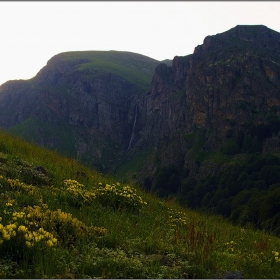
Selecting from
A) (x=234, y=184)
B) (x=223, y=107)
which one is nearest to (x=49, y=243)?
(x=234, y=184)

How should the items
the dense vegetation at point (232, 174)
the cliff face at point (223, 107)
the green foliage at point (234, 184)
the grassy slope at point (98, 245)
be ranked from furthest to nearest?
the cliff face at point (223, 107)
the dense vegetation at point (232, 174)
the green foliage at point (234, 184)
the grassy slope at point (98, 245)

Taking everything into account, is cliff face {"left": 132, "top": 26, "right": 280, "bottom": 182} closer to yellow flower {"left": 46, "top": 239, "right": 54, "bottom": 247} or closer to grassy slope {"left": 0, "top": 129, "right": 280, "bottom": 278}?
grassy slope {"left": 0, "top": 129, "right": 280, "bottom": 278}

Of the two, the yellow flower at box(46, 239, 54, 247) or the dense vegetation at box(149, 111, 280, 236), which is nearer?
the yellow flower at box(46, 239, 54, 247)

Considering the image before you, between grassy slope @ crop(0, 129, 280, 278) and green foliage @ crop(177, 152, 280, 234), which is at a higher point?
grassy slope @ crop(0, 129, 280, 278)

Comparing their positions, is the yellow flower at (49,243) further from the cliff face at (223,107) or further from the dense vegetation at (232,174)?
the cliff face at (223,107)

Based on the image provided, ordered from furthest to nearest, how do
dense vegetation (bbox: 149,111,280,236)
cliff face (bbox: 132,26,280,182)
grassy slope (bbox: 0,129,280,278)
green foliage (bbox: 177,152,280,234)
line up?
cliff face (bbox: 132,26,280,182) → dense vegetation (bbox: 149,111,280,236) → green foliage (bbox: 177,152,280,234) → grassy slope (bbox: 0,129,280,278)

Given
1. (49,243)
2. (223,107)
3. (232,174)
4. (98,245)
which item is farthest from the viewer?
(223,107)

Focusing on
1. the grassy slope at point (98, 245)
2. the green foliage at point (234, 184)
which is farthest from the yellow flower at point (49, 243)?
the green foliage at point (234, 184)

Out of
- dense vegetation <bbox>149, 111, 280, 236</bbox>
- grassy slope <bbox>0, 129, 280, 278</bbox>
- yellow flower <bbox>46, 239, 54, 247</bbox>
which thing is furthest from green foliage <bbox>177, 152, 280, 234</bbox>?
yellow flower <bbox>46, 239, 54, 247</bbox>

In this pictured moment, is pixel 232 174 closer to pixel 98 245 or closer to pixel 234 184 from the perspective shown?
pixel 234 184

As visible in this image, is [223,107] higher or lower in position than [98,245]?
higher

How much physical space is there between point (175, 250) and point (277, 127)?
568ft

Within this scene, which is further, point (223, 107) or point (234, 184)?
point (223, 107)

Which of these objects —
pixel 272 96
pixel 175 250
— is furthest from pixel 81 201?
pixel 272 96
